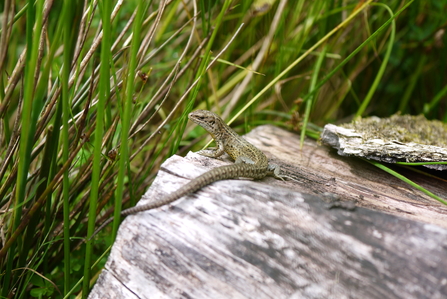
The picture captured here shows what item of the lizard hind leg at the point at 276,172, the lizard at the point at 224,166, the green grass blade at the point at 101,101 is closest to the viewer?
the green grass blade at the point at 101,101

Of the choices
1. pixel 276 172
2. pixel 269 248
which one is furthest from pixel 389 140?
pixel 269 248

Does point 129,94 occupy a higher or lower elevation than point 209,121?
higher

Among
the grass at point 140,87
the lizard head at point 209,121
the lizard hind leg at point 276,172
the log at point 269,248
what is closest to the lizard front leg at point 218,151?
the lizard head at point 209,121

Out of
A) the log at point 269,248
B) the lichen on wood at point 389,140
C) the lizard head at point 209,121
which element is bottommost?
the log at point 269,248

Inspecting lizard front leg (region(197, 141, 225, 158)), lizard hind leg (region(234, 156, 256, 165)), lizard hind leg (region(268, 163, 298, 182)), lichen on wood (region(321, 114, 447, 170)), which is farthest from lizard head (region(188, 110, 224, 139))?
lichen on wood (region(321, 114, 447, 170))

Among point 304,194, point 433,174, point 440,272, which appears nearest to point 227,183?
point 304,194

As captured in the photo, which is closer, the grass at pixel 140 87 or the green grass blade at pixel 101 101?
the green grass blade at pixel 101 101

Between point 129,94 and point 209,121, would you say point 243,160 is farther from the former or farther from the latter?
point 129,94

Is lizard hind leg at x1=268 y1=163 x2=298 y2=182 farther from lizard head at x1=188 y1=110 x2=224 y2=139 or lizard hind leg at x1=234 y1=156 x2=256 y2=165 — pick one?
lizard head at x1=188 y1=110 x2=224 y2=139

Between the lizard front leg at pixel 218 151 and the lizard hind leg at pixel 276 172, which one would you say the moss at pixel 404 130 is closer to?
the lizard hind leg at pixel 276 172
